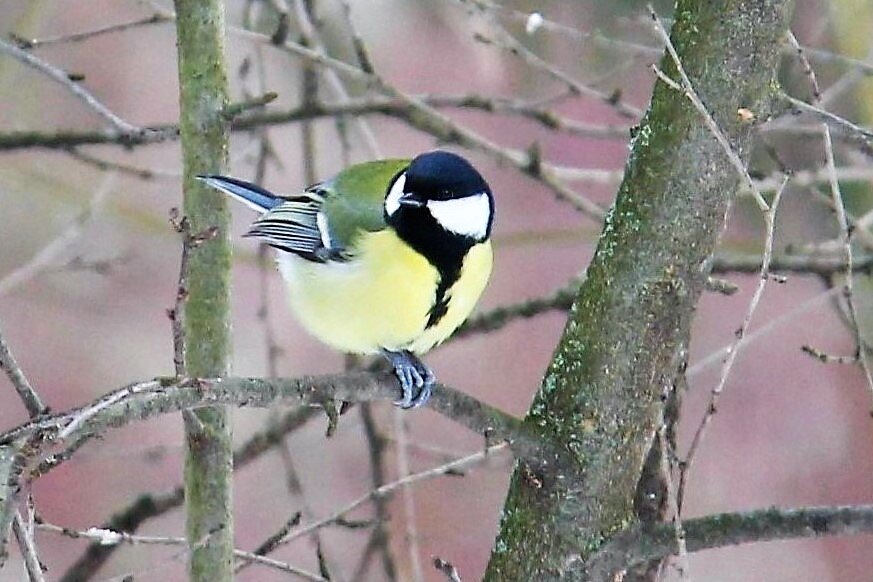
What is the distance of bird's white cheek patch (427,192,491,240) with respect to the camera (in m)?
1.94

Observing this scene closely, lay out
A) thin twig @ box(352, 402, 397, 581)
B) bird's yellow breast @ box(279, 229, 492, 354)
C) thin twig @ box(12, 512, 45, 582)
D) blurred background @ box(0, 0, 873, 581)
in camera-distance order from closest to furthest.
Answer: thin twig @ box(12, 512, 45, 582), bird's yellow breast @ box(279, 229, 492, 354), thin twig @ box(352, 402, 397, 581), blurred background @ box(0, 0, 873, 581)

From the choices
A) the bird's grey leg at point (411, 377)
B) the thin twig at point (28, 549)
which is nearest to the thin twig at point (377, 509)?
the bird's grey leg at point (411, 377)

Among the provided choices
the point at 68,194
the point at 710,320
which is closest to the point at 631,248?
the point at 68,194

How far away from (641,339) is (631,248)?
11cm

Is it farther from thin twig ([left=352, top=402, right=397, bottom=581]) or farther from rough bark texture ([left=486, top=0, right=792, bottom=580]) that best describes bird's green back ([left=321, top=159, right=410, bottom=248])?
rough bark texture ([left=486, top=0, right=792, bottom=580])

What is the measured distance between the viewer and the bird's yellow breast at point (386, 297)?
6.21ft

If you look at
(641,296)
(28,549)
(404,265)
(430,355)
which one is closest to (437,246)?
(404,265)

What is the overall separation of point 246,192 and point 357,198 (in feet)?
0.69

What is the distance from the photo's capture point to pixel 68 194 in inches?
112

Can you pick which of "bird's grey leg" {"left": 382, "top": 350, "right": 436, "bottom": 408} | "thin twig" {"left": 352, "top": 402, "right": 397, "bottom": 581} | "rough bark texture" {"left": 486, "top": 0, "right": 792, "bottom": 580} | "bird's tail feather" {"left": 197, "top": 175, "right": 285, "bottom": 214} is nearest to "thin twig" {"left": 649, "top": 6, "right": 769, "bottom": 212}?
"rough bark texture" {"left": 486, "top": 0, "right": 792, "bottom": 580}

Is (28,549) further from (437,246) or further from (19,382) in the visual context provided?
(437,246)

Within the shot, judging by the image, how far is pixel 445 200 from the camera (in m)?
1.94

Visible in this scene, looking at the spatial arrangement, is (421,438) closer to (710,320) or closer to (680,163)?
(710,320)

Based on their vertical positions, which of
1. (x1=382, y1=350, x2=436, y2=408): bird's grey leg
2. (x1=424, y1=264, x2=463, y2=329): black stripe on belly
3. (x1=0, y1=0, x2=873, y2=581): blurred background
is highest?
(x1=0, y1=0, x2=873, y2=581): blurred background
